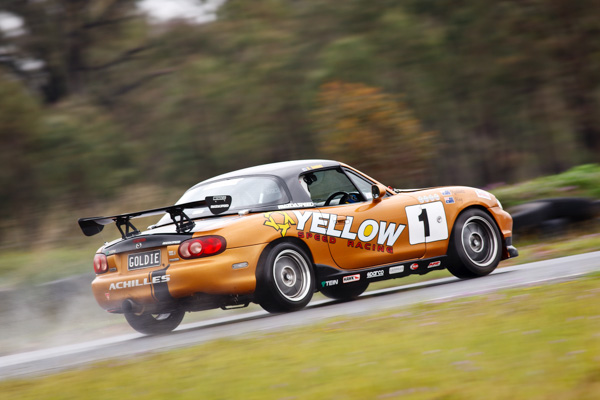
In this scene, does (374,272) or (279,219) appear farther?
(374,272)

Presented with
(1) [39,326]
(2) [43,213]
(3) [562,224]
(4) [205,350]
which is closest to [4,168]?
(2) [43,213]

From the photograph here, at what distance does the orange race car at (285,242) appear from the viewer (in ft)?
25.0

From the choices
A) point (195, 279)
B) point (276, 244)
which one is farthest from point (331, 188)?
point (195, 279)

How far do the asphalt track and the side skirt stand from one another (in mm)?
233

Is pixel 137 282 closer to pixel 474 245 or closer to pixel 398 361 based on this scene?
pixel 398 361

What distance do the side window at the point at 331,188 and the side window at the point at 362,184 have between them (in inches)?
2.1

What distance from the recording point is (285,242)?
8.07m

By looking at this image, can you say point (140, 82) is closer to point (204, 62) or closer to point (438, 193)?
point (204, 62)

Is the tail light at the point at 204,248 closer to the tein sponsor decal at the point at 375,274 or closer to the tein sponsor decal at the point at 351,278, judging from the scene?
the tein sponsor decal at the point at 351,278

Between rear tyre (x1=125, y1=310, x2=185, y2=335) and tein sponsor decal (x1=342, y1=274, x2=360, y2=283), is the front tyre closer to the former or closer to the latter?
tein sponsor decal (x1=342, y1=274, x2=360, y2=283)

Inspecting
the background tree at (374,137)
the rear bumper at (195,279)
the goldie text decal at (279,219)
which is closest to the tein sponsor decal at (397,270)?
the goldie text decal at (279,219)

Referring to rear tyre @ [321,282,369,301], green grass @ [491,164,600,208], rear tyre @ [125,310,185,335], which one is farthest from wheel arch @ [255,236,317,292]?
green grass @ [491,164,600,208]

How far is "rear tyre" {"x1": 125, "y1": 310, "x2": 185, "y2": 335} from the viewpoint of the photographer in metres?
8.70

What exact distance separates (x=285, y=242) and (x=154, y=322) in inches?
69.7
